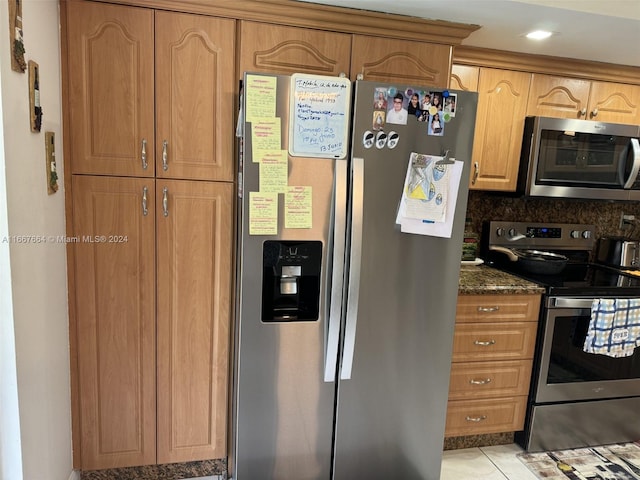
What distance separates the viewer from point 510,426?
7.80 feet

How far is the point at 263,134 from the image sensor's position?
1.59 meters

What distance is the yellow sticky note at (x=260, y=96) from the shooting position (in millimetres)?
1562

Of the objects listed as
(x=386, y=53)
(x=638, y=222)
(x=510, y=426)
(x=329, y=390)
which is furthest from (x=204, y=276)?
(x=638, y=222)

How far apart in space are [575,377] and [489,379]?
467 millimetres

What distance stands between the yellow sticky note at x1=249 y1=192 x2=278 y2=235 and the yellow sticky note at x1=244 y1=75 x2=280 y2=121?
274 millimetres

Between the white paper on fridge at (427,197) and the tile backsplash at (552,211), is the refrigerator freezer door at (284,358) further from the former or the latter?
the tile backsplash at (552,211)

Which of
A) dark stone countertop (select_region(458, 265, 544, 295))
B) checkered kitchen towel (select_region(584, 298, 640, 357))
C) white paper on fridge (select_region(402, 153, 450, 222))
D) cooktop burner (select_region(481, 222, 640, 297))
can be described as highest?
white paper on fridge (select_region(402, 153, 450, 222))

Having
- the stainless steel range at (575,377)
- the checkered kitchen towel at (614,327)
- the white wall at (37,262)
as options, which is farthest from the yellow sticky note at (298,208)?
the checkered kitchen towel at (614,327)

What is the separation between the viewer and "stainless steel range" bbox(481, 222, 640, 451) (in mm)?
2260

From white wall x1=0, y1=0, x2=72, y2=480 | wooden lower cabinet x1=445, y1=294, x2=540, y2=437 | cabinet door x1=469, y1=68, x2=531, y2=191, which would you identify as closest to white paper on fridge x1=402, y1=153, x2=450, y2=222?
wooden lower cabinet x1=445, y1=294, x2=540, y2=437

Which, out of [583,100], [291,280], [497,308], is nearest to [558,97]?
[583,100]

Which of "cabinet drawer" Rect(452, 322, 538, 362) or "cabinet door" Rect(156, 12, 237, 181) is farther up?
"cabinet door" Rect(156, 12, 237, 181)

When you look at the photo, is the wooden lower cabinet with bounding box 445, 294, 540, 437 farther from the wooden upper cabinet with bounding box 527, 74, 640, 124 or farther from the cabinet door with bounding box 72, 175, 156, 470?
the cabinet door with bounding box 72, 175, 156, 470

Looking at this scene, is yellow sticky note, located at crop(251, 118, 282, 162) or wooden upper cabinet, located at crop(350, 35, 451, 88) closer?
yellow sticky note, located at crop(251, 118, 282, 162)
